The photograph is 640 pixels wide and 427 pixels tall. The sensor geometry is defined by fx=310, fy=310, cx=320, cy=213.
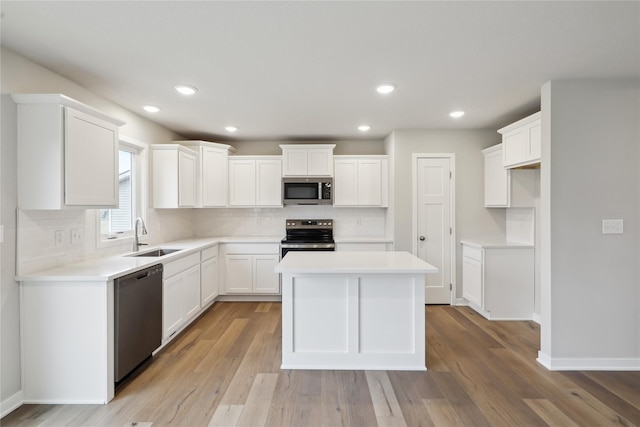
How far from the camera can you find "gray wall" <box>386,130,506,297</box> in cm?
423

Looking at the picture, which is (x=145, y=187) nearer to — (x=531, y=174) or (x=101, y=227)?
(x=101, y=227)

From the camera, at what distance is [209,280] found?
4.04 metres

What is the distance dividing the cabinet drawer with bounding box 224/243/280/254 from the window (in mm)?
1222

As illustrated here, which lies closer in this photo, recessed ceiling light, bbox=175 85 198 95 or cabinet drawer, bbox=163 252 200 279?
recessed ceiling light, bbox=175 85 198 95

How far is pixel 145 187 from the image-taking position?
368 cm

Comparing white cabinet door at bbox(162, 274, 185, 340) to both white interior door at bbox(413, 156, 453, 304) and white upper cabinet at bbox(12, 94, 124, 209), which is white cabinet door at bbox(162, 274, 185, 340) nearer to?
white upper cabinet at bbox(12, 94, 124, 209)

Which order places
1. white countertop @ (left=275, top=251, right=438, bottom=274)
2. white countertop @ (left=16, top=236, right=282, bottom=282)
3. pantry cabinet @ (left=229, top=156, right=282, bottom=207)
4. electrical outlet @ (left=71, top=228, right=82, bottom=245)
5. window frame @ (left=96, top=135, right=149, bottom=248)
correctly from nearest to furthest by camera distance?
white countertop @ (left=16, top=236, right=282, bottom=282), white countertop @ (left=275, top=251, right=438, bottom=274), electrical outlet @ (left=71, top=228, right=82, bottom=245), window frame @ (left=96, top=135, right=149, bottom=248), pantry cabinet @ (left=229, top=156, right=282, bottom=207)

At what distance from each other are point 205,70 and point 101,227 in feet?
6.04

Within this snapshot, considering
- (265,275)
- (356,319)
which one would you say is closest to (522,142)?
(356,319)

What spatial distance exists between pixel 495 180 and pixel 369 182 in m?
1.64

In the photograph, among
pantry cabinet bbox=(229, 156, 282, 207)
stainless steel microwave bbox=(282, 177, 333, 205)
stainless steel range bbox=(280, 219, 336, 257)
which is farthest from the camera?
stainless steel range bbox=(280, 219, 336, 257)

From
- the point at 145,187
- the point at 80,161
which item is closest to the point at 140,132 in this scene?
the point at 145,187

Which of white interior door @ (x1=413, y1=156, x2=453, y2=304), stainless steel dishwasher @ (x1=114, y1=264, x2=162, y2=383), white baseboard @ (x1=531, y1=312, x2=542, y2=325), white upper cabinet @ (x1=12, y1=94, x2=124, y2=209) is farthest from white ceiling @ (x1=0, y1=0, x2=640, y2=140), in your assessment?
white baseboard @ (x1=531, y1=312, x2=542, y2=325)

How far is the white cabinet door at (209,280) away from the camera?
3.84m
